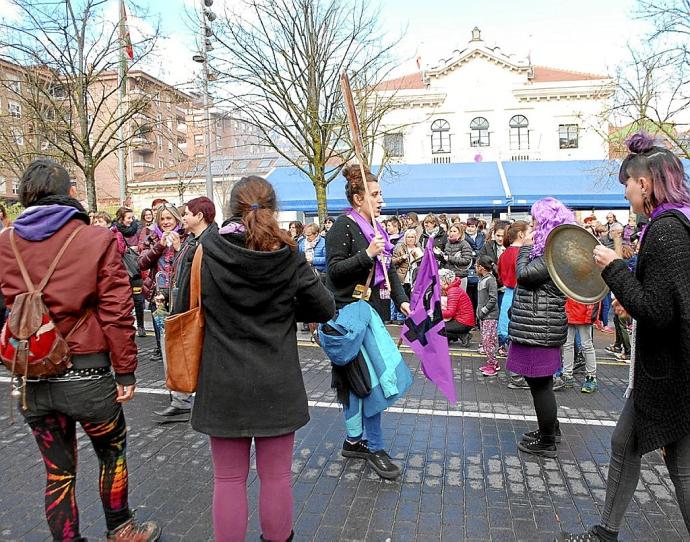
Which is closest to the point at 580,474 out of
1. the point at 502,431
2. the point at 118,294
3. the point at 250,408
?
the point at 502,431

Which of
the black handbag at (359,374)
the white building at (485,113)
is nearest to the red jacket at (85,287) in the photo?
the black handbag at (359,374)

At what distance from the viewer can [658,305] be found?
2.43 meters

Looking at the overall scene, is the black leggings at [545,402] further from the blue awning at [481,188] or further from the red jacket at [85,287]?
the blue awning at [481,188]

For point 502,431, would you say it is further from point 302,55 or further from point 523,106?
point 523,106

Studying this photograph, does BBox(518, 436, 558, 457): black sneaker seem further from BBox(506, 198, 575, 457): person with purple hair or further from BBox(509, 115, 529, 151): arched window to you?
BBox(509, 115, 529, 151): arched window

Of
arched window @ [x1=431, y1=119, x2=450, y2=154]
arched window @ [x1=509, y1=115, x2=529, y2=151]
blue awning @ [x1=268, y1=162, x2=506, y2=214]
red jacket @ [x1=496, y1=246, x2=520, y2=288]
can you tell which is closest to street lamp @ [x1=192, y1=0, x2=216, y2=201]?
blue awning @ [x1=268, y1=162, x2=506, y2=214]

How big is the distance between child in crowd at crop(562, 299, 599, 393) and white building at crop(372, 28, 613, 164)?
3083 centimetres

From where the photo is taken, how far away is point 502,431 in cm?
488

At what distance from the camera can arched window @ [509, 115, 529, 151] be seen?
1464 inches

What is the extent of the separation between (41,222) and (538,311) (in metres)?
3.42

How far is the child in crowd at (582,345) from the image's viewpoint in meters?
6.23

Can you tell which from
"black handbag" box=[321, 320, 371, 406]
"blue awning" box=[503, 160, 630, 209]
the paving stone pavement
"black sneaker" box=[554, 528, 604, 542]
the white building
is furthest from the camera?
the white building

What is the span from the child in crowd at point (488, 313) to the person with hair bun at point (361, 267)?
3.19 meters

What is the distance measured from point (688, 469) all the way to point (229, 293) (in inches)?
87.7
